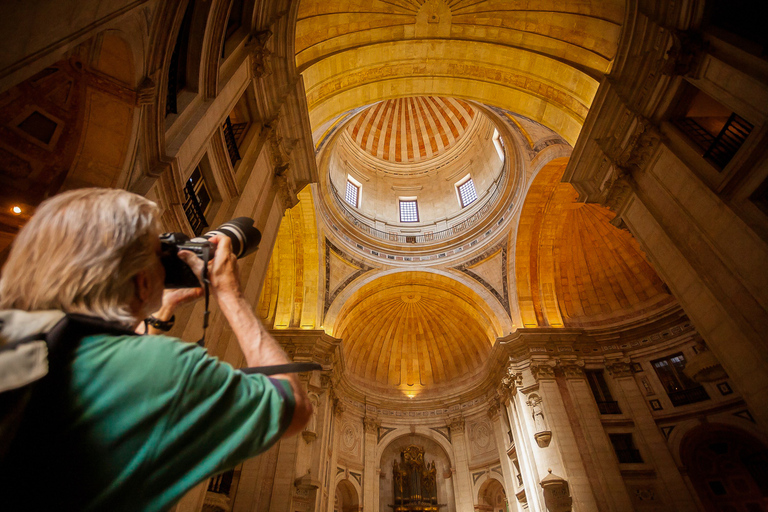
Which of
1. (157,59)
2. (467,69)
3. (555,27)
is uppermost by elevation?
(467,69)

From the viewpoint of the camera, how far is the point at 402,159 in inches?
857

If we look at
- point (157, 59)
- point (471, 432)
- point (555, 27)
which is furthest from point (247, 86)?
point (471, 432)

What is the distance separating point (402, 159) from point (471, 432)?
14.9 metres

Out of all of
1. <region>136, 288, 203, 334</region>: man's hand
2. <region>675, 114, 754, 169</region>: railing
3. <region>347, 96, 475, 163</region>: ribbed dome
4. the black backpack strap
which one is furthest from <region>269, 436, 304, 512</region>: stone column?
<region>347, 96, 475, 163</region>: ribbed dome

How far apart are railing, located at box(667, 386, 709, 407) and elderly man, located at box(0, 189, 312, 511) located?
14797 mm

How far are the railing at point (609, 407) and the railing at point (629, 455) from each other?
1146 millimetres

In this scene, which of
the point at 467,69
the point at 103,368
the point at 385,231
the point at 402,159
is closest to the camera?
the point at 103,368

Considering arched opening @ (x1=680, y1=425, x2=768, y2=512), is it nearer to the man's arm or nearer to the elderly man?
the man's arm

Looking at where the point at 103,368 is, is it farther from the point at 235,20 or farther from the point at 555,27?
the point at 555,27

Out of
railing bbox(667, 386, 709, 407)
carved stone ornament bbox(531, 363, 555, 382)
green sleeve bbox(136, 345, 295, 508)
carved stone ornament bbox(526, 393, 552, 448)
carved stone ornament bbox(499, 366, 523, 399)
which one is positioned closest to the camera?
green sleeve bbox(136, 345, 295, 508)

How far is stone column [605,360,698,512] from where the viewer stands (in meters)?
10.3

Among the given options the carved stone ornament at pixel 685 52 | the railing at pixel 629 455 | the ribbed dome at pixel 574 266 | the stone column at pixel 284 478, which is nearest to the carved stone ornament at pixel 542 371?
the ribbed dome at pixel 574 266

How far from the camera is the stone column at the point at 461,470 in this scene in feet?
49.8

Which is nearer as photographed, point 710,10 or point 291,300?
point 710,10
